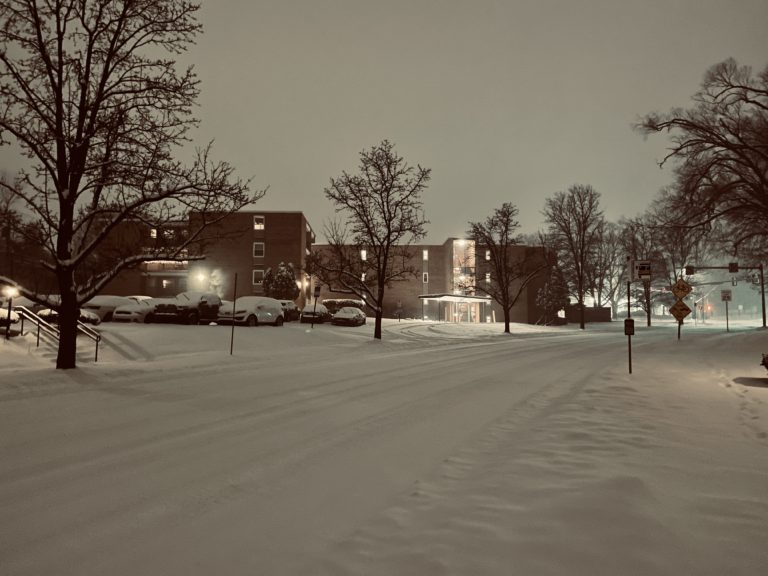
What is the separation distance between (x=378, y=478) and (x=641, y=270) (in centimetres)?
1230

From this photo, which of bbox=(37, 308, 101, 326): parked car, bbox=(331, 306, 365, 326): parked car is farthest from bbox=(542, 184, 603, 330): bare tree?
bbox=(37, 308, 101, 326): parked car

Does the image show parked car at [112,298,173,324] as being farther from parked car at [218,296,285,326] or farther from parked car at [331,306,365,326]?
parked car at [331,306,365,326]

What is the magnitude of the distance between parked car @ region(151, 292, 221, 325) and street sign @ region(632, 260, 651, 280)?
2041 cm

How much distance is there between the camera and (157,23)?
1130 centimetres

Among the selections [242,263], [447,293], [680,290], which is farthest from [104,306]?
[447,293]

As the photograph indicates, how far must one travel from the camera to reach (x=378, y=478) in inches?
175

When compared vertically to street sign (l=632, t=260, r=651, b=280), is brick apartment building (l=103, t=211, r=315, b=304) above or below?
above

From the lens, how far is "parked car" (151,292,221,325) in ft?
80.3

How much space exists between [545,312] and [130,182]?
156 feet

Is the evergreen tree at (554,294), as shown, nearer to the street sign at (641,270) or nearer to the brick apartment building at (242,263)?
the brick apartment building at (242,263)

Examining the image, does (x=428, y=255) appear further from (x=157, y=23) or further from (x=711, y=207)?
(x=157, y=23)

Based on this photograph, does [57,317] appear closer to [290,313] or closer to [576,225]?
[290,313]

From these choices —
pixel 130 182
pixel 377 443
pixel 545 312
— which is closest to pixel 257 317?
pixel 130 182

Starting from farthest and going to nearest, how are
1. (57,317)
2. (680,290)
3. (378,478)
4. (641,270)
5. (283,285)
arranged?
(283,285) → (57,317) → (680,290) → (641,270) → (378,478)
